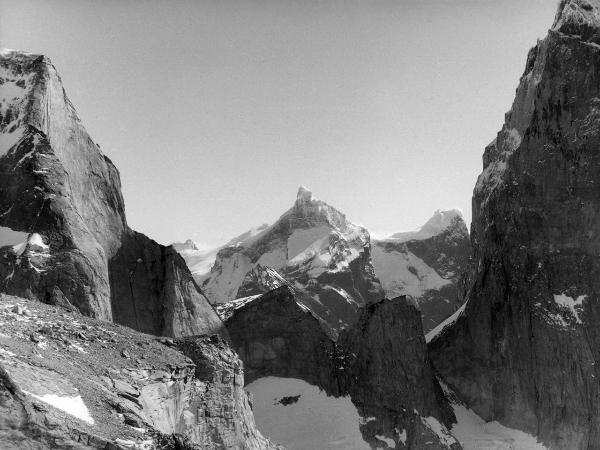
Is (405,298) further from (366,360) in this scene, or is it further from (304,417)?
(304,417)

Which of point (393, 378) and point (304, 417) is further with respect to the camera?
point (393, 378)

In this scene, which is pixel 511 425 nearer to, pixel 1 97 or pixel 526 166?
pixel 526 166

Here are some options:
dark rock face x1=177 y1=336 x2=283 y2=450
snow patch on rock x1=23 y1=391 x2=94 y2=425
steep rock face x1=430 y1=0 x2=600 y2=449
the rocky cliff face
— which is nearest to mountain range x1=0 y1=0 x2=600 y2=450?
steep rock face x1=430 y1=0 x2=600 y2=449

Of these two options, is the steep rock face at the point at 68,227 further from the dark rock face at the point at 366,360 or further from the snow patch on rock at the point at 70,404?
the snow patch on rock at the point at 70,404

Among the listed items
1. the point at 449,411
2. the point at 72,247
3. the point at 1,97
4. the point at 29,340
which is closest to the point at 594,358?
the point at 449,411

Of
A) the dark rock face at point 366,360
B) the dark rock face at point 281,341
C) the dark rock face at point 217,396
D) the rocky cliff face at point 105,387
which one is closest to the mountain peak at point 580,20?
the dark rock face at point 366,360

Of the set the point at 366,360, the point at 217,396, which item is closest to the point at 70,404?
the point at 217,396

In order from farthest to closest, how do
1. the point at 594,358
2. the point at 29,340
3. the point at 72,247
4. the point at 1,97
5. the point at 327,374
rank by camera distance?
the point at 327,374 → the point at 594,358 → the point at 1,97 → the point at 72,247 → the point at 29,340
